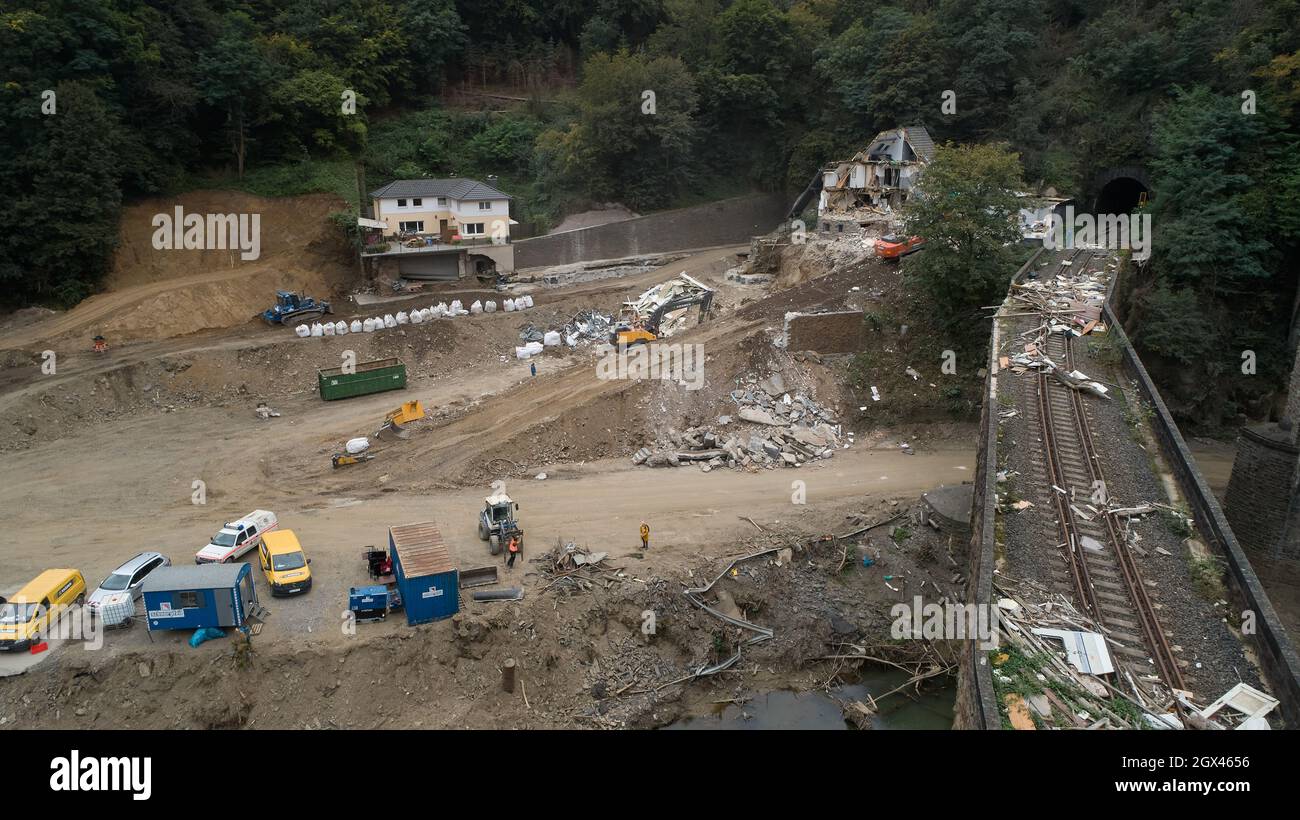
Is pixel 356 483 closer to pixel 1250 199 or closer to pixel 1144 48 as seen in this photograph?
pixel 1250 199

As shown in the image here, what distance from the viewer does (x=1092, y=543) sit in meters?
15.4

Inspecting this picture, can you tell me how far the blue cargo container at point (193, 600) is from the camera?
17.8 metres

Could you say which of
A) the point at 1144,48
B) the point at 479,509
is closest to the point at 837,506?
the point at 479,509

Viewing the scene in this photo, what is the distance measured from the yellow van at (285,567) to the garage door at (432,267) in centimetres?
2361

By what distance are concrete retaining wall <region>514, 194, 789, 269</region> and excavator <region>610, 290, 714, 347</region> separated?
8.86 m

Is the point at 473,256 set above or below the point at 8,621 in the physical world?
above

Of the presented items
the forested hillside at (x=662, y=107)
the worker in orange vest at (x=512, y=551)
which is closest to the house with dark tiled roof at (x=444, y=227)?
the forested hillside at (x=662, y=107)

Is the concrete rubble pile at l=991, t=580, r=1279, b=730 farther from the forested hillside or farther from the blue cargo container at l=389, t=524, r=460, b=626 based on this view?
the forested hillside

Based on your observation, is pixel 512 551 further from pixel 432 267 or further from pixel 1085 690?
pixel 432 267

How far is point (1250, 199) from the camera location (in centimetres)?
3156

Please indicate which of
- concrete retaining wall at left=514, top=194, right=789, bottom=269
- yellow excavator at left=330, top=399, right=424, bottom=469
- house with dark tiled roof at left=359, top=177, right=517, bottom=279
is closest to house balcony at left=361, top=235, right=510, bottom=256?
house with dark tiled roof at left=359, top=177, right=517, bottom=279

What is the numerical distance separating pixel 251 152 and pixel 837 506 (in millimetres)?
35909

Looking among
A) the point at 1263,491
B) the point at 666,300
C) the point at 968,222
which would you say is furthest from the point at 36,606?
the point at 1263,491

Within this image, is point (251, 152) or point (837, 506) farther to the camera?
point (251, 152)
